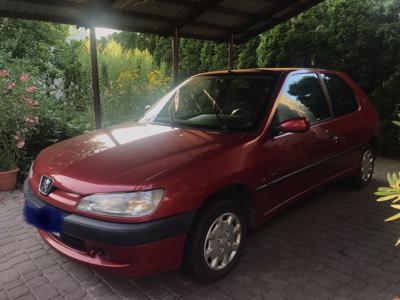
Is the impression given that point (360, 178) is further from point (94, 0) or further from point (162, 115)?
point (94, 0)

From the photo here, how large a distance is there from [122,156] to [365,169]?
3.82 meters

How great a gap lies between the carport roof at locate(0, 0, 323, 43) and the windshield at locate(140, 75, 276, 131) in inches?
84.9

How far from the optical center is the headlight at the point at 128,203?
2371 mm

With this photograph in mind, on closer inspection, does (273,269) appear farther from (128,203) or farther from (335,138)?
(335,138)

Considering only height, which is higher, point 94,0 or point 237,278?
point 94,0

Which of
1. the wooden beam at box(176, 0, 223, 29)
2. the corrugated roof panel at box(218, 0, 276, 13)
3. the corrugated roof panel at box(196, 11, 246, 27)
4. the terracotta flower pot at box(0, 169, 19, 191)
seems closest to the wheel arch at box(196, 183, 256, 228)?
the terracotta flower pot at box(0, 169, 19, 191)

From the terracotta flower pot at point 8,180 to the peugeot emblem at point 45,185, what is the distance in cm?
261

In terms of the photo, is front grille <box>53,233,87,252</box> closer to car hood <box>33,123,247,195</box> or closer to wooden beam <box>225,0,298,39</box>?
car hood <box>33,123,247,195</box>

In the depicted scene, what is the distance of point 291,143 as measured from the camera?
3.48 metres

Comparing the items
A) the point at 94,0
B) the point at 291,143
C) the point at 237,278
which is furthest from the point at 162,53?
the point at 237,278

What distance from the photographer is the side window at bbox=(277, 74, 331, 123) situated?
3.51 metres

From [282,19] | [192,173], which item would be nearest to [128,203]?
[192,173]

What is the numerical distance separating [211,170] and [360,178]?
3.23m

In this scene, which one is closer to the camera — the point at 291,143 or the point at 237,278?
the point at 237,278
